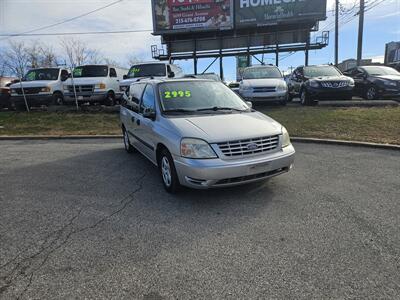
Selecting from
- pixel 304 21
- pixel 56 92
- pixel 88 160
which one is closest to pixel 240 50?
pixel 304 21

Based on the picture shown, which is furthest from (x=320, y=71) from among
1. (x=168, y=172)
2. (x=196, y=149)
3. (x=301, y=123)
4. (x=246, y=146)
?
(x=196, y=149)

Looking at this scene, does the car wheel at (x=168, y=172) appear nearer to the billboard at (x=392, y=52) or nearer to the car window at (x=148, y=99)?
the car window at (x=148, y=99)

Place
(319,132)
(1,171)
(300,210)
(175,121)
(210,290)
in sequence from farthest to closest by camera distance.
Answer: (319,132) < (1,171) < (175,121) < (300,210) < (210,290)

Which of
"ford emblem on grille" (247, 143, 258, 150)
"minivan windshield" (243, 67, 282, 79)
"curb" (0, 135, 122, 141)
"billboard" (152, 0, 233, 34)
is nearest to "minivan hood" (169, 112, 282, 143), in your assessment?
"ford emblem on grille" (247, 143, 258, 150)

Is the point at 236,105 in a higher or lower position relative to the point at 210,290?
higher

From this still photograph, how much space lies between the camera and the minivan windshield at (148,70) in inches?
533

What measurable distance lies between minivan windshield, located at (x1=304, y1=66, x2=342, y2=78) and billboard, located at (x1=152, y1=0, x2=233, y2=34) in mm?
20702

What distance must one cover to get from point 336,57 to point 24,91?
26818 millimetres

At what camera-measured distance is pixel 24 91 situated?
568 inches

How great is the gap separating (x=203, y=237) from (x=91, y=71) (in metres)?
13.4

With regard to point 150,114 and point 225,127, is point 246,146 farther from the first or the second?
point 150,114

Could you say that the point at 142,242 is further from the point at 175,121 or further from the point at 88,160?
the point at 88,160

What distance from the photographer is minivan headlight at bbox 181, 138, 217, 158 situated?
4148 millimetres

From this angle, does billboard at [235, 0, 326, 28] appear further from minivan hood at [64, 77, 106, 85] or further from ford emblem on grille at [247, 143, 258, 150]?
ford emblem on grille at [247, 143, 258, 150]
